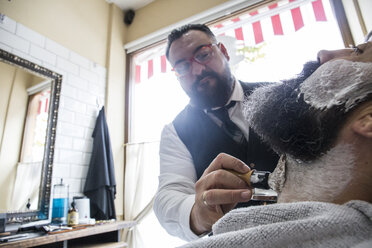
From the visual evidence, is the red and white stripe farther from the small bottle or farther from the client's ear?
the small bottle

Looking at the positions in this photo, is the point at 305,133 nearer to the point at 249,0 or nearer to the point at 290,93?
the point at 290,93

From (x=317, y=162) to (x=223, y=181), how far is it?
0.83 feet

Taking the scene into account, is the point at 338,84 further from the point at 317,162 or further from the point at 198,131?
the point at 198,131

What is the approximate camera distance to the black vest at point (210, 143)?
3.56 ft

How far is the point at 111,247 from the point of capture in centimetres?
178

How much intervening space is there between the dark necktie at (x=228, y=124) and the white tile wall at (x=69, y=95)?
161cm

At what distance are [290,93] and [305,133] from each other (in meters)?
0.13

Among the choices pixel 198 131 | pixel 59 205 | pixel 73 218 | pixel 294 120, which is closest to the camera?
pixel 294 120

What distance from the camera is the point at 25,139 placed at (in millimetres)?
1875

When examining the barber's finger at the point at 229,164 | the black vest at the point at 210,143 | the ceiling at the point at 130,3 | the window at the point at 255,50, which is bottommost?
the barber's finger at the point at 229,164

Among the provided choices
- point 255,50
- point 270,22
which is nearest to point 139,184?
point 255,50

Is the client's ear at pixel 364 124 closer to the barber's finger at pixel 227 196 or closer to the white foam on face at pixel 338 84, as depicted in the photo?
the white foam on face at pixel 338 84

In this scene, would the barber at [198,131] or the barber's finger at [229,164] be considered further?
the barber at [198,131]

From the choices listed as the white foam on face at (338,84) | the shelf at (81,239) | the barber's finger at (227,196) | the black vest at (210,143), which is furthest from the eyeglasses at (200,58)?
the shelf at (81,239)
